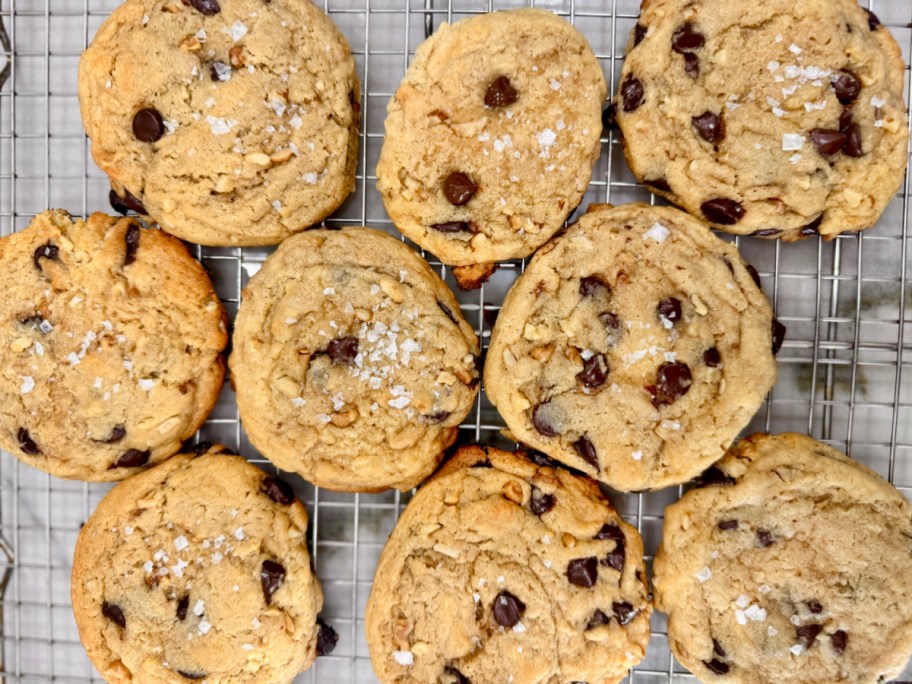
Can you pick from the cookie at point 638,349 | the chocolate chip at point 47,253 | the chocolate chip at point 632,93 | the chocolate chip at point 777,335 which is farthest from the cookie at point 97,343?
the chocolate chip at point 777,335

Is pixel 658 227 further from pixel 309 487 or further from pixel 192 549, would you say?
pixel 192 549

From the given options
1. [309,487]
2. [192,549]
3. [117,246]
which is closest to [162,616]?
[192,549]

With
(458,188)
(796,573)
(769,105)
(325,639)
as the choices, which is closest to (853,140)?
(769,105)

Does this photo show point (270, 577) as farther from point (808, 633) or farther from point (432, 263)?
point (808, 633)

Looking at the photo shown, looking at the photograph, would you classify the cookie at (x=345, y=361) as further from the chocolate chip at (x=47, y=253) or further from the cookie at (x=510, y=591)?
the chocolate chip at (x=47, y=253)

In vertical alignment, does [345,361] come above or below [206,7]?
below

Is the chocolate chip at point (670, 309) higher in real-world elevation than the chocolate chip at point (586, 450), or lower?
higher
